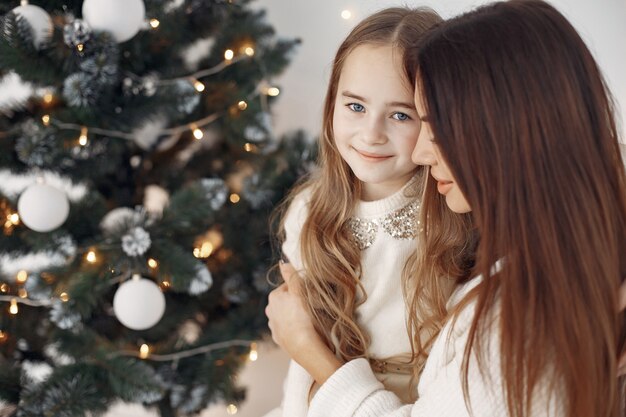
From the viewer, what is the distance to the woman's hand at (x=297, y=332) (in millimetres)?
1261

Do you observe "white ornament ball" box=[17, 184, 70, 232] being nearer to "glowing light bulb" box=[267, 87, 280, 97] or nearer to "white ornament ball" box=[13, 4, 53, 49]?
"white ornament ball" box=[13, 4, 53, 49]

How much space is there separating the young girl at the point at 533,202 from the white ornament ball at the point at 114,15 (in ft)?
2.26

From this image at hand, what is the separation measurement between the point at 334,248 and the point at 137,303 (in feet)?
1.43

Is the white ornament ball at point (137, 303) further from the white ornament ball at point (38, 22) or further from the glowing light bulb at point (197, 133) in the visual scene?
the white ornament ball at point (38, 22)

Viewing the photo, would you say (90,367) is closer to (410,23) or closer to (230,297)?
(230,297)

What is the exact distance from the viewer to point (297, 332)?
4.35 feet

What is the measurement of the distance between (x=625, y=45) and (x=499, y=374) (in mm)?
1083

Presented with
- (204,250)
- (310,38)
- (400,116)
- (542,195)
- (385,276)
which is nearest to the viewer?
(542,195)

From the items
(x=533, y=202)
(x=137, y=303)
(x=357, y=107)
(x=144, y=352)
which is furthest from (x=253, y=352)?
(x=533, y=202)

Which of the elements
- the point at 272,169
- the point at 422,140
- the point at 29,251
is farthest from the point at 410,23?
the point at 29,251

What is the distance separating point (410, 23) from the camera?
124cm

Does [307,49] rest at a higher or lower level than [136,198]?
higher

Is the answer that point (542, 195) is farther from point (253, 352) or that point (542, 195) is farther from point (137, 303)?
point (253, 352)

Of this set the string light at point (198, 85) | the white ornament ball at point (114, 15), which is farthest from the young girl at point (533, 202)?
the string light at point (198, 85)
